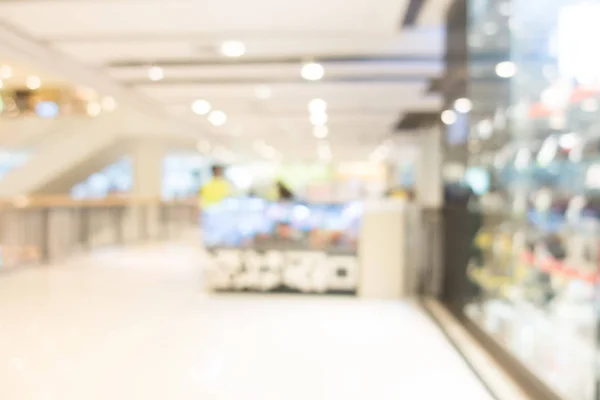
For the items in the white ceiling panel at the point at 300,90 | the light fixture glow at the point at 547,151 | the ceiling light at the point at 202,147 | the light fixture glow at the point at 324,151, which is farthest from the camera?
the ceiling light at the point at 202,147

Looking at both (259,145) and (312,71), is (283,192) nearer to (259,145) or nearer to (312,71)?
(312,71)

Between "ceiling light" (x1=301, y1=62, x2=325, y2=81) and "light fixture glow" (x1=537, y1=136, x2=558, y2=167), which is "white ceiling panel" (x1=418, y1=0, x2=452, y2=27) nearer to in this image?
"light fixture glow" (x1=537, y1=136, x2=558, y2=167)

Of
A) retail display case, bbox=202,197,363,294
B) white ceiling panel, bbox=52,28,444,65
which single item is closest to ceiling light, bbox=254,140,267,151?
retail display case, bbox=202,197,363,294

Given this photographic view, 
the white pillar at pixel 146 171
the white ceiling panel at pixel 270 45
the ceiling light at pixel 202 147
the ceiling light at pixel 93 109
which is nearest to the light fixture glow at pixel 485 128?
the white ceiling panel at pixel 270 45

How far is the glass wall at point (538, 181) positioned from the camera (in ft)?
11.3

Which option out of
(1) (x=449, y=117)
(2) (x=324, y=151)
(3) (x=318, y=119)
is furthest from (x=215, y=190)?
(2) (x=324, y=151)

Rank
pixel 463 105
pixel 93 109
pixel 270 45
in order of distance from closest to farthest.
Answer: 1. pixel 463 105
2. pixel 270 45
3. pixel 93 109

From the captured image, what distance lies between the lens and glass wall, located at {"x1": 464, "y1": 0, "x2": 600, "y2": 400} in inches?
136

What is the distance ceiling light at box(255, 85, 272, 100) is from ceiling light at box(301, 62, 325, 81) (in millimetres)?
823

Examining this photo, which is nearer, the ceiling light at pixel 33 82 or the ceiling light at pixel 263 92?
the ceiling light at pixel 263 92

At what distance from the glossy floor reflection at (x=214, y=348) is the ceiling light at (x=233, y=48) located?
279 centimetres

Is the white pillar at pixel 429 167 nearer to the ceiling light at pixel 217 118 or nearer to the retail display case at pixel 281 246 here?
the retail display case at pixel 281 246

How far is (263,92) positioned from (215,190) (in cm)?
200

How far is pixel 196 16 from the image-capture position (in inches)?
200
